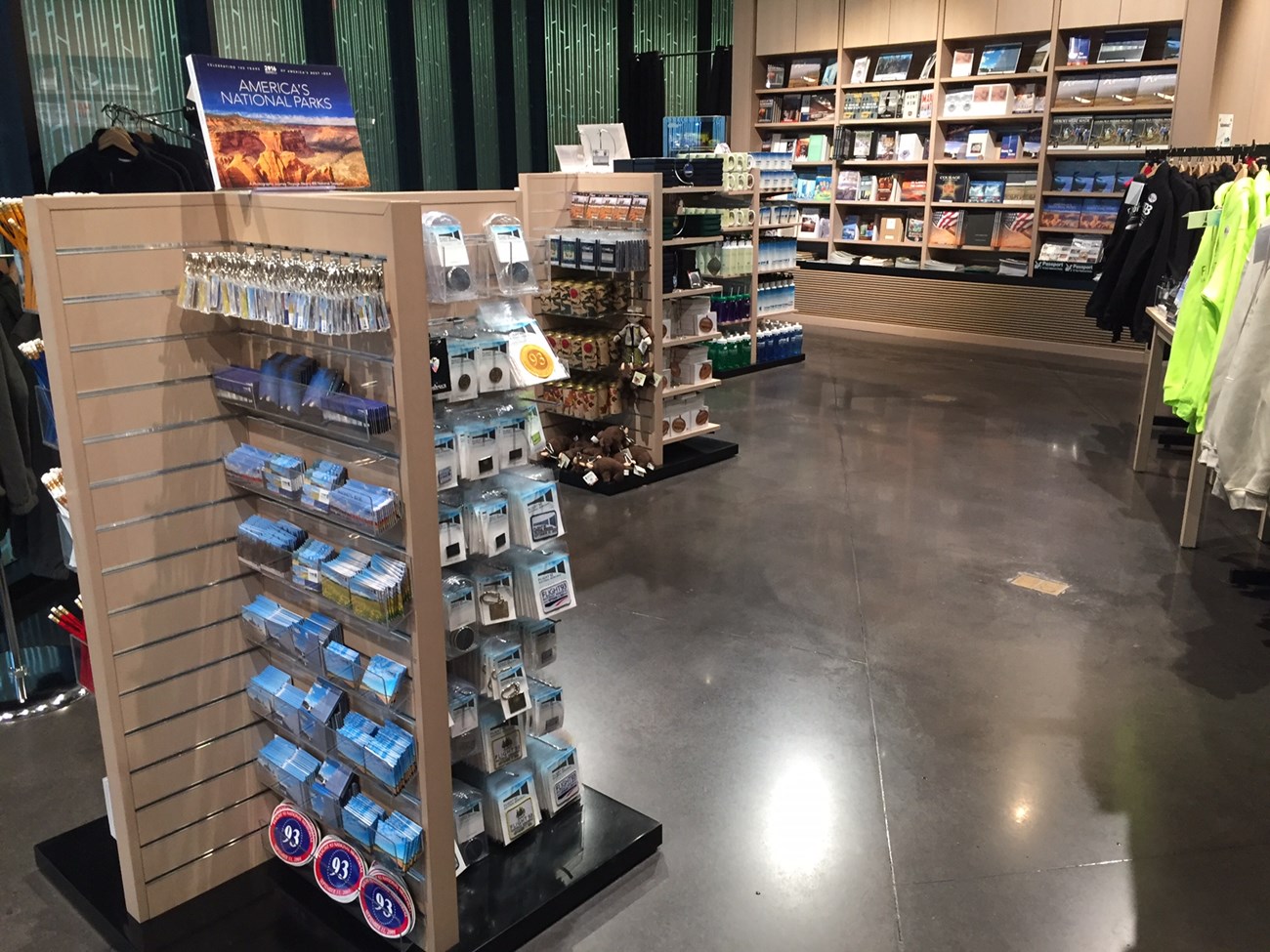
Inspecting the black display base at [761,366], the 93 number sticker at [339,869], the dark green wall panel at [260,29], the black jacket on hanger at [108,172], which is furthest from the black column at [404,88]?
the 93 number sticker at [339,869]

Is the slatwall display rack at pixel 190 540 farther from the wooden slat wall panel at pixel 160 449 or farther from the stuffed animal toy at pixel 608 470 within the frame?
the stuffed animal toy at pixel 608 470

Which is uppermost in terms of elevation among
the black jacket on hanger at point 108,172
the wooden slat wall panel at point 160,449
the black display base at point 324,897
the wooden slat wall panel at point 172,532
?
the black jacket on hanger at point 108,172

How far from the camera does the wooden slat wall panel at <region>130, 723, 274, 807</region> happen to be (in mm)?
2217

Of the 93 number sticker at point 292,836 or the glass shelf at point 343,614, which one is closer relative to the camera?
the glass shelf at point 343,614

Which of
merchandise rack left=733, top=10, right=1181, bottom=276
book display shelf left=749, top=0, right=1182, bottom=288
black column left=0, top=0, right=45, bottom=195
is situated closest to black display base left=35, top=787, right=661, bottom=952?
black column left=0, top=0, right=45, bottom=195

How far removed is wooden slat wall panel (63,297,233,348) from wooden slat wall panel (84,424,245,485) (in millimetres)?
208

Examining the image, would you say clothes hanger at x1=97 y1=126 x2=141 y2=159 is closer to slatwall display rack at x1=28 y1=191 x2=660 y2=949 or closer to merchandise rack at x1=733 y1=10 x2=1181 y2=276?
slatwall display rack at x1=28 y1=191 x2=660 y2=949

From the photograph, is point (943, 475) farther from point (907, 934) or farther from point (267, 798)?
point (267, 798)

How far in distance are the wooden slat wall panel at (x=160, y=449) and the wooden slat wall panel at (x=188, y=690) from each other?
0.48 metres

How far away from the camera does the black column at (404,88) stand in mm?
→ 8547

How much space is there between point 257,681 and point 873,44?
984 cm

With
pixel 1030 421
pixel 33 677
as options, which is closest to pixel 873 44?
pixel 1030 421

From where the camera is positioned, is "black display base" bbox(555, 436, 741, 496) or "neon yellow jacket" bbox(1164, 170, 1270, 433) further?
"black display base" bbox(555, 436, 741, 496)

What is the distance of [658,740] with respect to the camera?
10.1 ft
